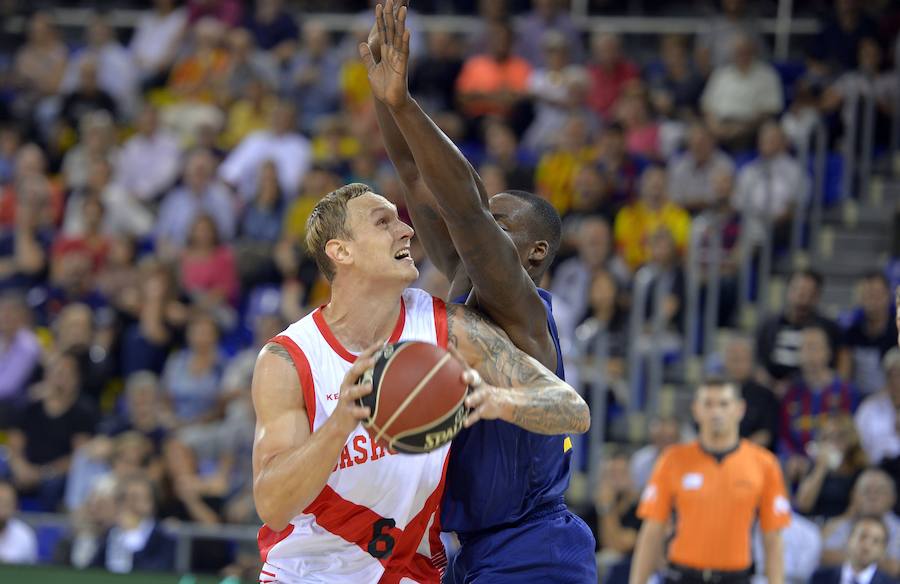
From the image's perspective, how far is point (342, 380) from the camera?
4574 mm

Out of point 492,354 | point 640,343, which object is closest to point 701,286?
point 640,343

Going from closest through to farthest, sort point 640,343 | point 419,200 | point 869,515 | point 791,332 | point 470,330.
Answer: point 470,330 < point 419,200 < point 869,515 < point 791,332 < point 640,343

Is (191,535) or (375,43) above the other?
(375,43)

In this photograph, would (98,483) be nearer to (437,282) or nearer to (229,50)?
(437,282)

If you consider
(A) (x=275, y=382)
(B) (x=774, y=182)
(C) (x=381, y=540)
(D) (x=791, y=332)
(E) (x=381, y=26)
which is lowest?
(D) (x=791, y=332)

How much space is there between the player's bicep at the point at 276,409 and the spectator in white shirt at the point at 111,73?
11537 mm

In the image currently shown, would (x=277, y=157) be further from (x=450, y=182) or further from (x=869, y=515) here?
(x=450, y=182)

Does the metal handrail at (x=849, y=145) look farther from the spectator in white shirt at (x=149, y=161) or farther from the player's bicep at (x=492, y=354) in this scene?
the player's bicep at (x=492, y=354)

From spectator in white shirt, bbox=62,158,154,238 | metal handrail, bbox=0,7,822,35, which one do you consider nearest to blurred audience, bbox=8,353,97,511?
spectator in white shirt, bbox=62,158,154,238

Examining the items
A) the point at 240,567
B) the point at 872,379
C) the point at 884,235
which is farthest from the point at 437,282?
the point at 884,235

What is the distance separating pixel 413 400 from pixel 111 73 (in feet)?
40.5

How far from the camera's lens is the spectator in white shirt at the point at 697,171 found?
40.1ft

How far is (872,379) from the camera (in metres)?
10.7

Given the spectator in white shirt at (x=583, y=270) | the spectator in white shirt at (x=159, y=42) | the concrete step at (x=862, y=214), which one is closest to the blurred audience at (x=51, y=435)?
the spectator in white shirt at (x=583, y=270)
